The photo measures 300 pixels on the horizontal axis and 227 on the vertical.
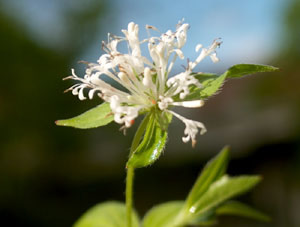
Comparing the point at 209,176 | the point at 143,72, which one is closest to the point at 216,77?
the point at 143,72

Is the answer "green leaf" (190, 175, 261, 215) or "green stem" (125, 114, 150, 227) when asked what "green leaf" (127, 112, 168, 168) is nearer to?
"green stem" (125, 114, 150, 227)

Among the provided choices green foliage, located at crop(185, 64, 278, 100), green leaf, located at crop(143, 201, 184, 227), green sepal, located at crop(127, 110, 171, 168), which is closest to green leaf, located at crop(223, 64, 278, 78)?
green foliage, located at crop(185, 64, 278, 100)

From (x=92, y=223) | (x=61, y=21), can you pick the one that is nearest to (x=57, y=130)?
(x=61, y=21)

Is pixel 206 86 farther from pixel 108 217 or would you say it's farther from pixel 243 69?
pixel 108 217

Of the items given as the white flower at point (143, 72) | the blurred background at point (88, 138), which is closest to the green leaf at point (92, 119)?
the white flower at point (143, 72)

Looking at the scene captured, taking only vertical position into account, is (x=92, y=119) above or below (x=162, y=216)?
above
